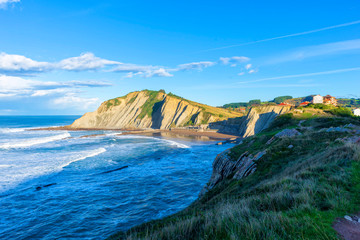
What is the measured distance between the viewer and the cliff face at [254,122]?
68.7 m

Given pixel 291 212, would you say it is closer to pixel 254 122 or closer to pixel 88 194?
pixel 88 194

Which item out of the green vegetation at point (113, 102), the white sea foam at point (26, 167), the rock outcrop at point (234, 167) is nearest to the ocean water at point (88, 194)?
the white sea foam at point (26, 167)

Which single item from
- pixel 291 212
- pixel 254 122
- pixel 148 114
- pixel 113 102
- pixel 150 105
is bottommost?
pixel 291 212

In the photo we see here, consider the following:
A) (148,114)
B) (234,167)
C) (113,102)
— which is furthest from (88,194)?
(113,102)

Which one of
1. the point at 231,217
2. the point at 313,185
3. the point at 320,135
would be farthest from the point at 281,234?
the point at 320,135

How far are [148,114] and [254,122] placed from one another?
76.0 metres

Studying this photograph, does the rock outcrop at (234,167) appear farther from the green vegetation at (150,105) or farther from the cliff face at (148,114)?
→ the green vegetation at (150,105)

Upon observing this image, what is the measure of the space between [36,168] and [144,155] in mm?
18501

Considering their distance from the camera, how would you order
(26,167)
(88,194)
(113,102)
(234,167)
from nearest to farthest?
(234,167) < (88,194) < (26,167) < (113,102)

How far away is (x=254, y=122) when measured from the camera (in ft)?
243

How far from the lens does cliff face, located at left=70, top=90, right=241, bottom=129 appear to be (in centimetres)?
11412

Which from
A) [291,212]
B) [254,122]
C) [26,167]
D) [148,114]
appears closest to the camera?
[291,212]

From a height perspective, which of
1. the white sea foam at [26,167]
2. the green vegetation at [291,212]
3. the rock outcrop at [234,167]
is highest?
the green vegetation at [291,212]

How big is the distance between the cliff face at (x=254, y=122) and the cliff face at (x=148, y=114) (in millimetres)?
15294
